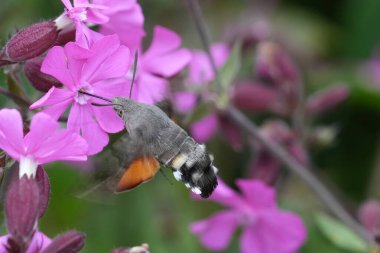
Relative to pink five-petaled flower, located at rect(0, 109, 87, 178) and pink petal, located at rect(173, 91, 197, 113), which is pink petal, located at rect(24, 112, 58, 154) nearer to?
pink five-petaled flower, located at rect(0, 109, 87, 178)

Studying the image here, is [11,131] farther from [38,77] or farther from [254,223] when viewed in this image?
[254,223]

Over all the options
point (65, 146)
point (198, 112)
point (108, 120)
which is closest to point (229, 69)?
point (198, 112)

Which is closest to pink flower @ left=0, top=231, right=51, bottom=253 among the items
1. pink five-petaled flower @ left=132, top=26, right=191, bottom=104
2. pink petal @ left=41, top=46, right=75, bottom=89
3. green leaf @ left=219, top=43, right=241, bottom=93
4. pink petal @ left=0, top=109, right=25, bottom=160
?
pink petal @ left=0, top=109, right=25, bottom=160

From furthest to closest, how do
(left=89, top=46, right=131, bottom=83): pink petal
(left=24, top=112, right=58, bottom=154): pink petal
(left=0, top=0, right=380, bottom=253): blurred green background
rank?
(left=0, top=0, right=380, bottom=253): blurred green background
(left=89, top=46, right=131, bottom=83): pink petal
(left=24, top=112, right=58, bottom=154): pink petal

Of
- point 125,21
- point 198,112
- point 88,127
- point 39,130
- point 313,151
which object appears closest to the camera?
point 39,130

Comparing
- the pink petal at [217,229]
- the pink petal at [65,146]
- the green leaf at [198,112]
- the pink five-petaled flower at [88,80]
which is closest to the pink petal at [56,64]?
the pink five-petaled flower at [88,80]

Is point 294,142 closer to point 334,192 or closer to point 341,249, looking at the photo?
point 334,192

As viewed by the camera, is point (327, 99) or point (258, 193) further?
point (327, 99)
